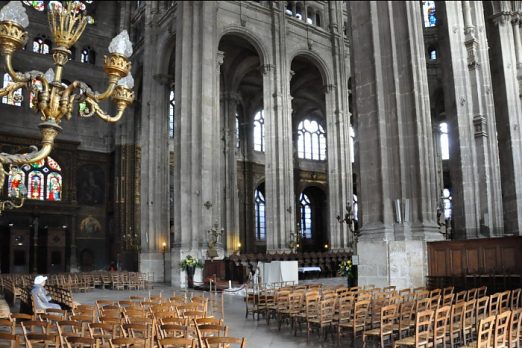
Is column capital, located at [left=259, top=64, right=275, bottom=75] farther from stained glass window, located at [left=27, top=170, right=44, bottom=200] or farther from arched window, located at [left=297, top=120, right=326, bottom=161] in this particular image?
stained glass window, located at [left=27, top=170, right=44, bottom=200]

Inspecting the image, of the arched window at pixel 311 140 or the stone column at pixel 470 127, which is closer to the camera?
the stone column at pixel 470 127

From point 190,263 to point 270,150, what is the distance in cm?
969

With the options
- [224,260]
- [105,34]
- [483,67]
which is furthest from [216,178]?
[105,34]

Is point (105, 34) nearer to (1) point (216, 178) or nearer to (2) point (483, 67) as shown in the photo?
(1) point (216, 178)

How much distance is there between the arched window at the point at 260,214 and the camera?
42.2 metres

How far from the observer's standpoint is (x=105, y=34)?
39.6 meters

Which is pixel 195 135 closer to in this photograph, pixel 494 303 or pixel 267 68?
pixel 267 68

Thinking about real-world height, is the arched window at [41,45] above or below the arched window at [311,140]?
above

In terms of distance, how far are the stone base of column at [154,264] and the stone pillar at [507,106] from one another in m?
20.2

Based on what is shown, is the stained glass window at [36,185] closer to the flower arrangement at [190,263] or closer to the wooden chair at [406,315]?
the flower arrangement at [190,263]

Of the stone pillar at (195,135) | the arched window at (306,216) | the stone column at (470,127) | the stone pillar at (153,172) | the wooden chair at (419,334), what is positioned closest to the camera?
the wooden chair at (419,334)

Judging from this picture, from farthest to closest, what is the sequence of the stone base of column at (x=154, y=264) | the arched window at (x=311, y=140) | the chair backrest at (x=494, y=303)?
the arched window at (x=311, y=140) < the stone base of column at (x=154, y=264) < the chair backrest at (x=494, y=303)

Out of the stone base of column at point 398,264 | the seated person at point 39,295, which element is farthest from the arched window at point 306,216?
the seated person at point 39,295

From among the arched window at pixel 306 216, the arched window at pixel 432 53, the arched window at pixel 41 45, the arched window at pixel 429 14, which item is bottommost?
the arched window at pixel 306 216
